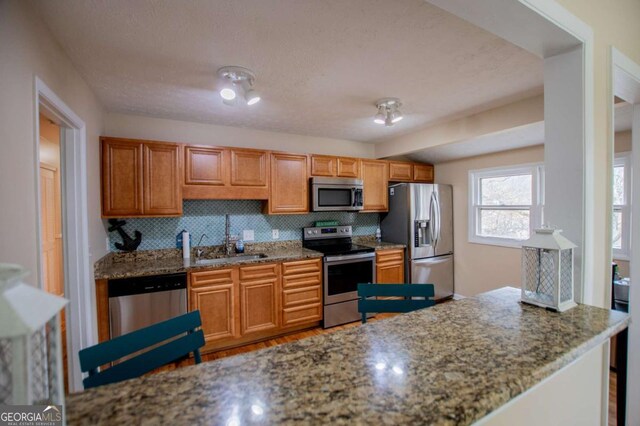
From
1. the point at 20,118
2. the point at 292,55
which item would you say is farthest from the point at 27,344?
the point at 292,55

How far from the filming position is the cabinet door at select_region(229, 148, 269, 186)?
124 inches

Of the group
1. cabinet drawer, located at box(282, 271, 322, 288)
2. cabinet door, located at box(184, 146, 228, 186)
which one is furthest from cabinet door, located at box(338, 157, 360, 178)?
cabinet door, located at box(184, 146, 228, 186)

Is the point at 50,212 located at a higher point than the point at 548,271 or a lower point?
higher

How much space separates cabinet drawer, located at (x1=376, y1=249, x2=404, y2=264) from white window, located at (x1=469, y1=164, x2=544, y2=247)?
3.63 feet

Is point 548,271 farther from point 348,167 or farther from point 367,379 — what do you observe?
point 348,167

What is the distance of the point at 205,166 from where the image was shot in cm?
303

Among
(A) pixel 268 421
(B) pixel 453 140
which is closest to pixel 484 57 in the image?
(B) pixel 453 140

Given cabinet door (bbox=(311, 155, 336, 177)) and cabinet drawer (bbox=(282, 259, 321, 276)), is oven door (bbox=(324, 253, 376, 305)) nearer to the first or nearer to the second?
cabinet drawer (bbox=(282, 259, 321, 276))

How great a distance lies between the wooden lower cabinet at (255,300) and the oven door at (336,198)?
2.39 feet

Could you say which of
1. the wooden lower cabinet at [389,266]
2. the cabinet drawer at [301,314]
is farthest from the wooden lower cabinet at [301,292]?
the wooden lower cabinet at [389,266]

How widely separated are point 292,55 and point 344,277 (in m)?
2.43

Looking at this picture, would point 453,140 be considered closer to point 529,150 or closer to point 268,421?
point 529,150

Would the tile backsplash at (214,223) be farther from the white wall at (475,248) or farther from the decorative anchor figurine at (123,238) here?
the white wall at (475,248)

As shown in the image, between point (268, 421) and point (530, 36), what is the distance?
1.67 metres
